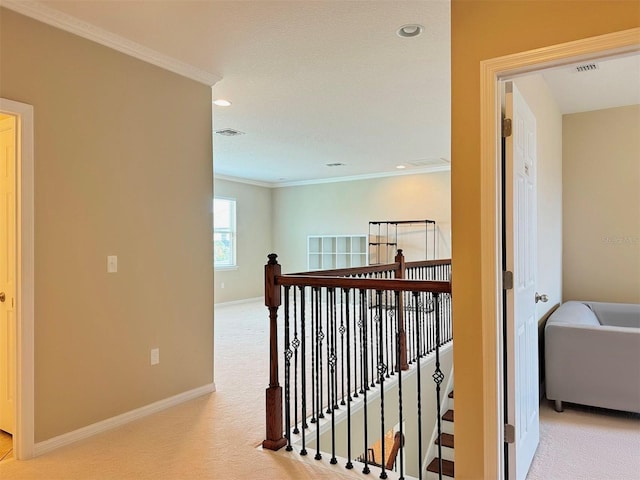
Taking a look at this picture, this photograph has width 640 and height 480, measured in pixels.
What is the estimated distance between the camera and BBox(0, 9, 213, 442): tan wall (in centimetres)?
263

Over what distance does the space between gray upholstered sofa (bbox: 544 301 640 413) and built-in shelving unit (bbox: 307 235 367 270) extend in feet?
17.9

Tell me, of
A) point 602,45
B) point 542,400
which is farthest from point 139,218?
point 542,400

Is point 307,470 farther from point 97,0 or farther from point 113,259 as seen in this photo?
point 97,0

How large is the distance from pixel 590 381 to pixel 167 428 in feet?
9.90

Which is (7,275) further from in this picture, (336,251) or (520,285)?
(336,251)

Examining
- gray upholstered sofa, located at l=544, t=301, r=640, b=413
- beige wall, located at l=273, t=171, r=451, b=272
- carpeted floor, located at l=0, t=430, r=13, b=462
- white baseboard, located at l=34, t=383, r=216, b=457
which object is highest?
beige wall, located at l=273, t=171, r=451, b=272

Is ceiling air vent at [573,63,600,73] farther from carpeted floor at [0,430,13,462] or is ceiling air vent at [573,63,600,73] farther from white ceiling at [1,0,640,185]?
carpeted floor at [0,430,13,462]

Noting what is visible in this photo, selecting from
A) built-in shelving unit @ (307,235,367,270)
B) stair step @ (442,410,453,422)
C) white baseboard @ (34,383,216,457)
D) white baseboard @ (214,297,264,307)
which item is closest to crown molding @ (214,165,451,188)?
built-in shelving unit @ (307,235,367,270)

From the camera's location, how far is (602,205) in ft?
14.8

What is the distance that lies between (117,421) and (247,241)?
6477mm

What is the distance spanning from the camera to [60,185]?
2.72m

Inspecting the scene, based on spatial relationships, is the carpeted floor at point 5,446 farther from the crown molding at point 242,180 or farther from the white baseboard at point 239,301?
the crown molding at point 242,180

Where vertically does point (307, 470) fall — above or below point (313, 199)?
below

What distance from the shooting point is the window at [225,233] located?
28.8ft
